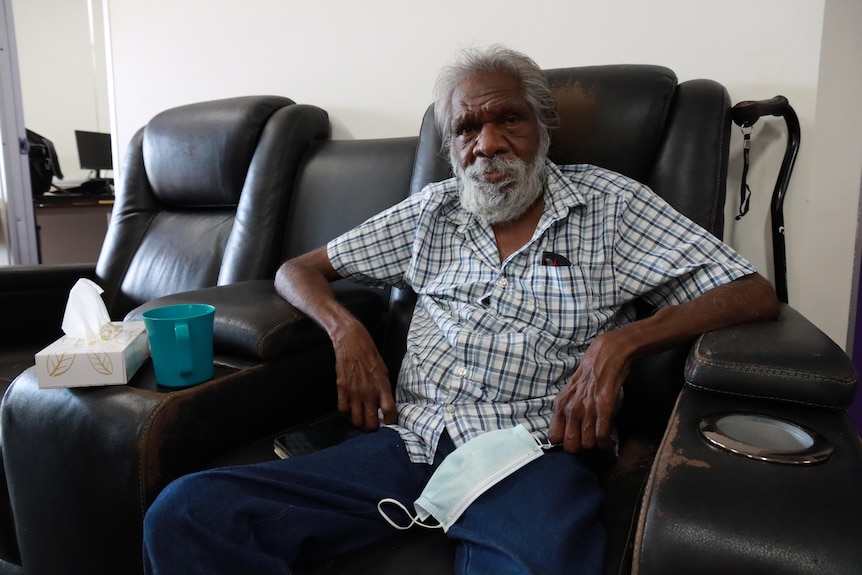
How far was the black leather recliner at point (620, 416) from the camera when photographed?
521mm

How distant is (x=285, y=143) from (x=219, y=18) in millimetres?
737

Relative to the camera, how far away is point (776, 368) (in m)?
0.73

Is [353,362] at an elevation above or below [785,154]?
below

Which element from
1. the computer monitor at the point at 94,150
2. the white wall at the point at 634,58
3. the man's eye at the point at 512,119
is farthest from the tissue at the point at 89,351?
the computer monitor at the point at 94,150

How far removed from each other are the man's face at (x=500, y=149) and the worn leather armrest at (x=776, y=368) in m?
0.47

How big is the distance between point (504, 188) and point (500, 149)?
3.3 inches

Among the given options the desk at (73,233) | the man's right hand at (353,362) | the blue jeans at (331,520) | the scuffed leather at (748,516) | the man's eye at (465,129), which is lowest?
the desk at (73,233)

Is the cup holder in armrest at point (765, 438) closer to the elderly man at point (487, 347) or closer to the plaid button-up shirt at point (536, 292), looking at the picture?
the elderly man at point (487, 347)

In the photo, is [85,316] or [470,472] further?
[85,316]

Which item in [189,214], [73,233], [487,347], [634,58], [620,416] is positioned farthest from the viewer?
[73,233]

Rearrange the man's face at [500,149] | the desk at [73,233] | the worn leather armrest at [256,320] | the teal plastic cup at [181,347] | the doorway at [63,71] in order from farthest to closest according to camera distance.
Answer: the doorway at [63,71]
the desk at [73,233]
the man's face at [500,149]
the worn leather armrest at [256,320]
the teal plastic cup at [181,347]

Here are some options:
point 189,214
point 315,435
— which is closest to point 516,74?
point 315,435

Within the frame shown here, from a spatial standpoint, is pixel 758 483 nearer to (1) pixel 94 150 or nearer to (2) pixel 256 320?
(2) pixel 256 320

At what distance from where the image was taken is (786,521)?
0.51m
